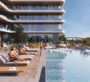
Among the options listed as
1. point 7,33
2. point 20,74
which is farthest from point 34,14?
point 20,74

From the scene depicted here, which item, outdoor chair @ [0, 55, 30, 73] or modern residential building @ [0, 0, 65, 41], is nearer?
outdoor chair @ [0, 55, 30, 73]

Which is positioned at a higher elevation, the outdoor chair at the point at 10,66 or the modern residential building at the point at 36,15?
the modern residential building at the point at 36,15

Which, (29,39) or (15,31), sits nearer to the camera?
(15,31)

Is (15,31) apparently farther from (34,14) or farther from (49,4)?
(49,4)

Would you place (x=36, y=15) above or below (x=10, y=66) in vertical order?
above

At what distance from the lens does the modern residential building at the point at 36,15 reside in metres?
56.6

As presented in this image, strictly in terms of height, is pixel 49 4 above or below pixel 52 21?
above

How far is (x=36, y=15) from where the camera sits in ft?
188

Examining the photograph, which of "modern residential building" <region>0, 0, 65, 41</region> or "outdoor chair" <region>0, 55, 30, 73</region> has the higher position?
"modern residential building" <region>0, 0, 65, 41</region>

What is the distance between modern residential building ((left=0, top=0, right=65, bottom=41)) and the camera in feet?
186

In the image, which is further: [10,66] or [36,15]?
[36,15]

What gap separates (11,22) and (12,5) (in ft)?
12.4

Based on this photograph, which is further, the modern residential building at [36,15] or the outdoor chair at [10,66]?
the modern residential building at [36,15]

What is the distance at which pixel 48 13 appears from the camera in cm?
5706
